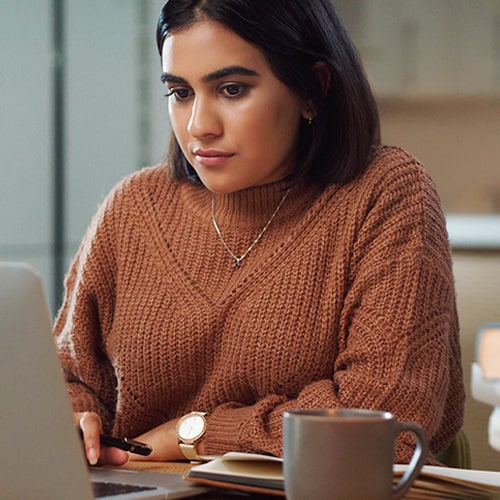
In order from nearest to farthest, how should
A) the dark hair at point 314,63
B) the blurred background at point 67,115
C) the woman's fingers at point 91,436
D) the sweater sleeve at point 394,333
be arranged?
the woman's fingers at point 91,436, the sweater sleeve at point 394,333, the dark hair at point 314,63, the blurred background at point 67,115

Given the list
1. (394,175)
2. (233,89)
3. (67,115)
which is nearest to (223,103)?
(233,89)

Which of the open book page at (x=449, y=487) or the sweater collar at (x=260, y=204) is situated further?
the sweater collar at (x=260, y=204)

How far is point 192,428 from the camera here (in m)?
1.37

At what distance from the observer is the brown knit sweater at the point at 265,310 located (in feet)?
4.33

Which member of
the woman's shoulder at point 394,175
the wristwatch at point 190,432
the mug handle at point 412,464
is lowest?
the wristwatch at point 190,432

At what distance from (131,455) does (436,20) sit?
2206mm

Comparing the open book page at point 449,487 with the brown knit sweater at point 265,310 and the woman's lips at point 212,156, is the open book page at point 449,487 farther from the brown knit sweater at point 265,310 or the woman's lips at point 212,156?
the woman's lips at point 212,156

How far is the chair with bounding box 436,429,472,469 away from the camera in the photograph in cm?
149

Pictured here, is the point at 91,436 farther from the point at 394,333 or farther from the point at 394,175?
the point at 394,175

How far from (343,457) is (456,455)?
2.64ft

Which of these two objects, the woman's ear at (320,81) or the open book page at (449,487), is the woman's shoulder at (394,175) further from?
the open book page at (449,487)

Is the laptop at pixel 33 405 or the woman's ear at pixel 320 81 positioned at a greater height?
the woman's ear at pixel 320 81

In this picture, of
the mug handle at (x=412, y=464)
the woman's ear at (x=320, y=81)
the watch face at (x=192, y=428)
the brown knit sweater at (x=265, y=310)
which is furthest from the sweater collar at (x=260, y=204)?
the mug handle at (x=412, y=464)

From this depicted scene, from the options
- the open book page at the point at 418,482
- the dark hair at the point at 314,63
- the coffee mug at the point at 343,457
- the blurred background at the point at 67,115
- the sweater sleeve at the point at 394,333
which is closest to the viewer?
the coffee mug at the point at 343,457
